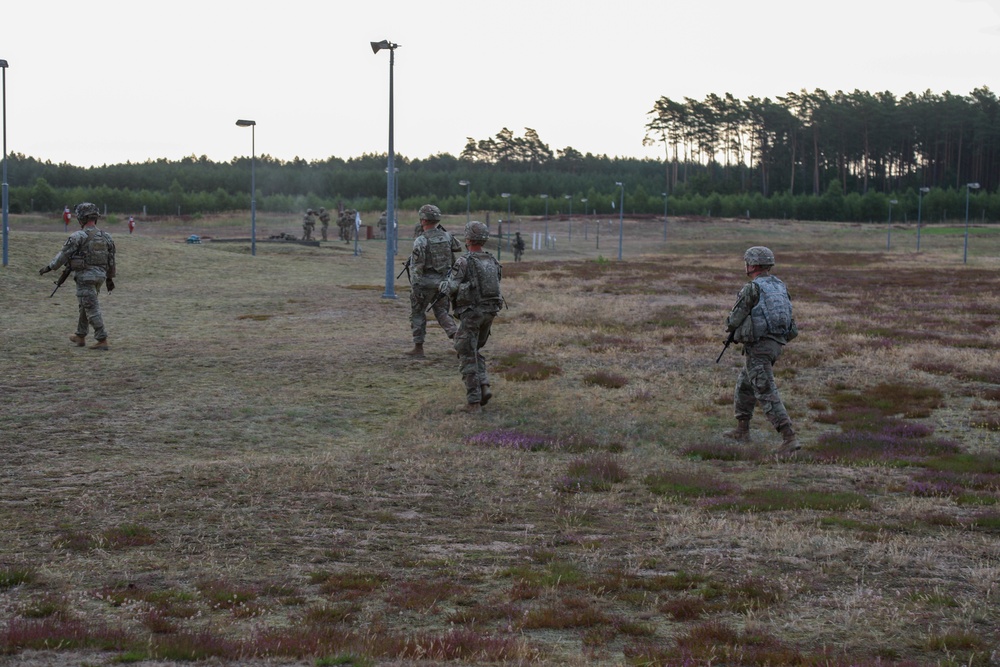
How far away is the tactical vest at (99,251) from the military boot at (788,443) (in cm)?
1154

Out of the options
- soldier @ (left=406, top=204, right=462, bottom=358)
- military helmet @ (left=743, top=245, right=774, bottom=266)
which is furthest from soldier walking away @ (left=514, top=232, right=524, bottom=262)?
military helmet @ (left=743, top=245, right=774, bottom=266)

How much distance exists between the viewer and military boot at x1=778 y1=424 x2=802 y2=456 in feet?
37.6

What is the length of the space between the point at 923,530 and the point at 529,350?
37.8 feet

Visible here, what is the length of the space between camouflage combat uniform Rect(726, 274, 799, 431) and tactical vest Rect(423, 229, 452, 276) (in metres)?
5.83

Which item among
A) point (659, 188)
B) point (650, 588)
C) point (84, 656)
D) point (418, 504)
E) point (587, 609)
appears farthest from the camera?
point (659, 188)

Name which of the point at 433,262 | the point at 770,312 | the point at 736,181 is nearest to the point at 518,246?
the point at 433,262

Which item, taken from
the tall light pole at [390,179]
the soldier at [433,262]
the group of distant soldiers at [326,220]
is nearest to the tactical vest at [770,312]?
the soldier at [433,262]

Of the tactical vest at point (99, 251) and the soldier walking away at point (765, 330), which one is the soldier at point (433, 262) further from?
the soldier walking away at point (765, 330)

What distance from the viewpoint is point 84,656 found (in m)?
5.25

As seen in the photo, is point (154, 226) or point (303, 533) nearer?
point (303, 533)

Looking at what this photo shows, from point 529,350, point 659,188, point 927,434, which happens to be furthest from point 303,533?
point 659,188

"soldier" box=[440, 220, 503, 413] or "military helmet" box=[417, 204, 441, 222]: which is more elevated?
"military helmet" box=[417, 204, 441, 222]

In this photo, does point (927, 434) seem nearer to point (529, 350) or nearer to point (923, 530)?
point (923, 530)

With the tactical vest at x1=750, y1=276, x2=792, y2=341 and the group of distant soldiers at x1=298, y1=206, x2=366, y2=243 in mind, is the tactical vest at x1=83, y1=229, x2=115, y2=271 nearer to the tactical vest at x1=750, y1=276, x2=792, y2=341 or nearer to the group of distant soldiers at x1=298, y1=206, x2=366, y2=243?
the tactical vest at x1=750, y1=276, x2=792, y2=341
